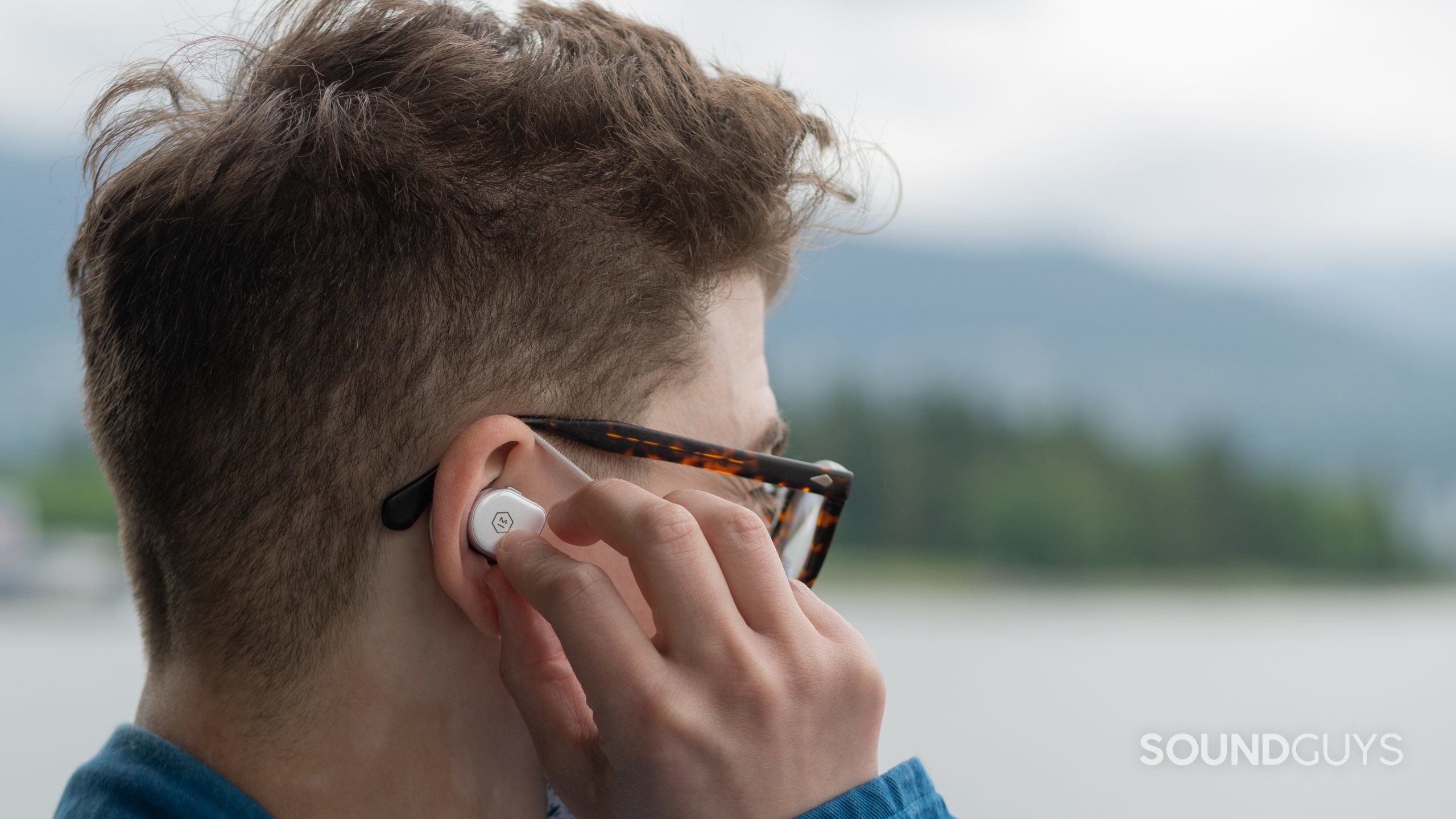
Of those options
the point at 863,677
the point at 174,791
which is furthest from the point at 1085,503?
the point at 174,791

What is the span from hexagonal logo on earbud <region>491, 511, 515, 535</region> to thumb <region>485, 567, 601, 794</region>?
0.03m

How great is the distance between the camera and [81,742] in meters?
2.20

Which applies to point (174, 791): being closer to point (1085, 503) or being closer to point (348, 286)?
point (348, 286)

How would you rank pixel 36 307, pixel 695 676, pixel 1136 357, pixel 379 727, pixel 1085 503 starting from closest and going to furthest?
pixel 695 676, pixel 379 727, pixel 36 307, pixel 1085 503, pixel 1136 357

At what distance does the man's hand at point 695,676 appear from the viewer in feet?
2.04

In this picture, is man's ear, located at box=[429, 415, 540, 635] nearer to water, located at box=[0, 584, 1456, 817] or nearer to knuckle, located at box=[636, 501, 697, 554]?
knuckle, located at box=[636, 501, 697, 554]

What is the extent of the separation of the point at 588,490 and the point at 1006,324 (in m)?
5.94

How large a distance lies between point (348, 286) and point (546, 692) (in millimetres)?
336

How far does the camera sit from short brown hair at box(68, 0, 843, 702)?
754 mm

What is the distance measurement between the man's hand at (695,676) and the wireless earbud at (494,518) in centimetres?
1

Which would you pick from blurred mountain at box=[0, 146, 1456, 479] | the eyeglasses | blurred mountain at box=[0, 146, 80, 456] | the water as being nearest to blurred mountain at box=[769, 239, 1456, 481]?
blurred mountain at box=[0, 146, 1456, 479]

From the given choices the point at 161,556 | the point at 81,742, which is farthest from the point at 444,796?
the point at 81,742

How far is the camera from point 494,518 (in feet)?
2.34

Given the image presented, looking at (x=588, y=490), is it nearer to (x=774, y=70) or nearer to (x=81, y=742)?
(x=774, y=70)
